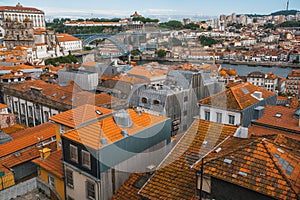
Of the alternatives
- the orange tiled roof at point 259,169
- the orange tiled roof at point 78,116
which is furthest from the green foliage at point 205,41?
the orange tiled roof at point 259,169

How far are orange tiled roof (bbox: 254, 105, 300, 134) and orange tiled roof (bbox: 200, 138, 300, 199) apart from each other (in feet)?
14.1

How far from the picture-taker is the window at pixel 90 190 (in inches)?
249

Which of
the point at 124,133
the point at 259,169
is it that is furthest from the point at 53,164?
the point at 259,169

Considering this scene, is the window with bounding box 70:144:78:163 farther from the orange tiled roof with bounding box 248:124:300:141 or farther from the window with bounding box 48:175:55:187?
the orange tiled roof with bounding box 248:124:300:141

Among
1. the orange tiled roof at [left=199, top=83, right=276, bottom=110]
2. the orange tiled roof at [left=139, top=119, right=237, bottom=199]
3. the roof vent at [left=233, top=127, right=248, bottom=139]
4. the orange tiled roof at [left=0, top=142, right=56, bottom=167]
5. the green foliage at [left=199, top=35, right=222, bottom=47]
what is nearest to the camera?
the orange tiled roof at [left=139, top=119, right=237, bottom=199]

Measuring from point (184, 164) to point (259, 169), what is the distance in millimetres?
1869

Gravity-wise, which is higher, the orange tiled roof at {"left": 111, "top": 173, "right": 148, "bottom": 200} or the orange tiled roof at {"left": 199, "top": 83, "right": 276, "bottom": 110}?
the orange tiled roof at {"left": 199, "top": 83, "right": 276, "bottom": 110}

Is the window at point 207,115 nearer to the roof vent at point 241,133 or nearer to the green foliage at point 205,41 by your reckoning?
the roof vent at point 241,133

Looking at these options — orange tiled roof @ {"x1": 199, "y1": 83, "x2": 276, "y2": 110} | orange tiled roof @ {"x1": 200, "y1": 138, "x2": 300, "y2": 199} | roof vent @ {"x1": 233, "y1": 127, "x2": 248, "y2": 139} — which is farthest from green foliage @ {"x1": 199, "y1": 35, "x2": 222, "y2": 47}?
orange tiled roof @ {"x1": 200, "y1": 138, "x2": 300, "y2": 199}

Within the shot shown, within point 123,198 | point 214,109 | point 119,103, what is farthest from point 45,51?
point 123,198

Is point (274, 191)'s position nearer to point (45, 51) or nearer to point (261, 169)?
point (261, 169)

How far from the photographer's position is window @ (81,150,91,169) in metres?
6.08

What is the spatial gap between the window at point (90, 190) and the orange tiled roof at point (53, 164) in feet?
3.57

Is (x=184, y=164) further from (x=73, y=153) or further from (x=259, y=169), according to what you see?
(x=73, y=153)
